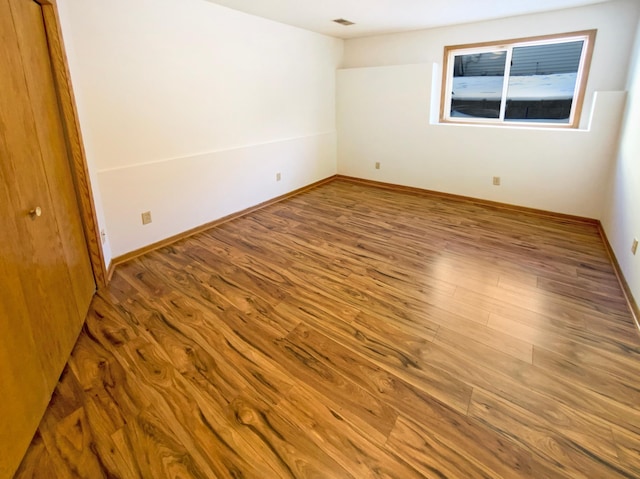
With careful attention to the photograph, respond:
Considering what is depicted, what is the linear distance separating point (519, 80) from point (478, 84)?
502 millimetres

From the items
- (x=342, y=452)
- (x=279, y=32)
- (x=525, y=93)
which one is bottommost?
(x=342, y=452)

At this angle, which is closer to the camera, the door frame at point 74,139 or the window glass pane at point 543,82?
the door frame at point 74,139

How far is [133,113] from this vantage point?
293 cm

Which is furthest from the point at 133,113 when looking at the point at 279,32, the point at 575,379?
the point at 575,379

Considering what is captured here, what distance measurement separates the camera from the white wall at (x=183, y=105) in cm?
270

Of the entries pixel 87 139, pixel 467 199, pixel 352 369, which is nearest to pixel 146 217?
pixel 87 139

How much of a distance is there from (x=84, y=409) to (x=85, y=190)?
1472 millimetres

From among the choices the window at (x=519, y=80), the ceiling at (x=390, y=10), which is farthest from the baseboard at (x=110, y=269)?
the window at (x=519, y=80)

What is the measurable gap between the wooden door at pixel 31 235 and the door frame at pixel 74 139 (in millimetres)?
48

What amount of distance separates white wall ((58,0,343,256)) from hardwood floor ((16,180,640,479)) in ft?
2.03

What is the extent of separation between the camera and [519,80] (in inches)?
168

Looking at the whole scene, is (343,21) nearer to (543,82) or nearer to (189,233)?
(543,82)

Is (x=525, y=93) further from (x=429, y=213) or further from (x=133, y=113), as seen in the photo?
(x=133, y=113)

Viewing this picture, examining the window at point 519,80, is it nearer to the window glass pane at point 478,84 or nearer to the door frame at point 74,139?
the window glass pane at point 478,84
